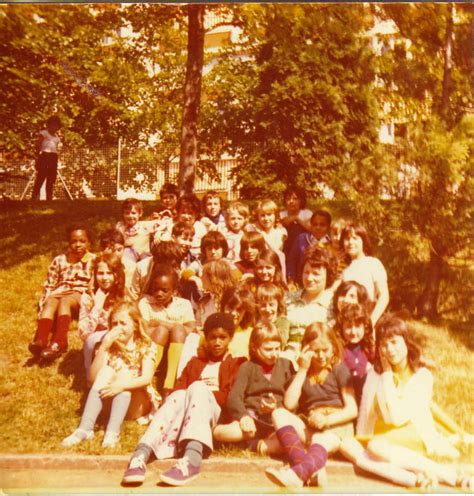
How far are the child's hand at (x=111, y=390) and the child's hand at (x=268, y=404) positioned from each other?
953 mm

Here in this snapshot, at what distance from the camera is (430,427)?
4.03m

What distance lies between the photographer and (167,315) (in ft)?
15.2

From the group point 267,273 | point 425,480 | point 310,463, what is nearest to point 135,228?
point 267,273

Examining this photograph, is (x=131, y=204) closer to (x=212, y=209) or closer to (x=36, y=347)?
(x=212, y=209)

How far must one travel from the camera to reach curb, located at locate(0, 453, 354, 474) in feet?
13.1

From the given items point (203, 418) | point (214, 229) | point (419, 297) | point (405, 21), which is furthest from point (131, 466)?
point (405, 21)

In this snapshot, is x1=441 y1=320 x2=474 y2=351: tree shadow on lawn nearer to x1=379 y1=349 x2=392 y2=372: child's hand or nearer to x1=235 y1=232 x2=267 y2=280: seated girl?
x1=379 y1=349 x2=392 y2=372: child's hand

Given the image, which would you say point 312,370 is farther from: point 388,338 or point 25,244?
point 25,244

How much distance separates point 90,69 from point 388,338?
11.6ft

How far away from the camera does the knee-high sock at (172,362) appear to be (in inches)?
171

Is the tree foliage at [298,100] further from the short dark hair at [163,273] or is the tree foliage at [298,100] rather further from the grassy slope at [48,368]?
the short dark hair at [163,273]

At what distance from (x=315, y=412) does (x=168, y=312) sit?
132 cm

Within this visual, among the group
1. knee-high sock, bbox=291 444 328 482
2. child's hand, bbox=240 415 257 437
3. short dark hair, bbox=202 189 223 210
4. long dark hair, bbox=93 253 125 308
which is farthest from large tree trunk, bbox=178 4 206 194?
knee-high sock, bbox=291 444 328 482

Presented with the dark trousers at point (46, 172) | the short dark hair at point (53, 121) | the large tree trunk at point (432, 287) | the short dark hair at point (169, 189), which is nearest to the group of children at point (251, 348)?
the short dark hair at point (169, 189)
